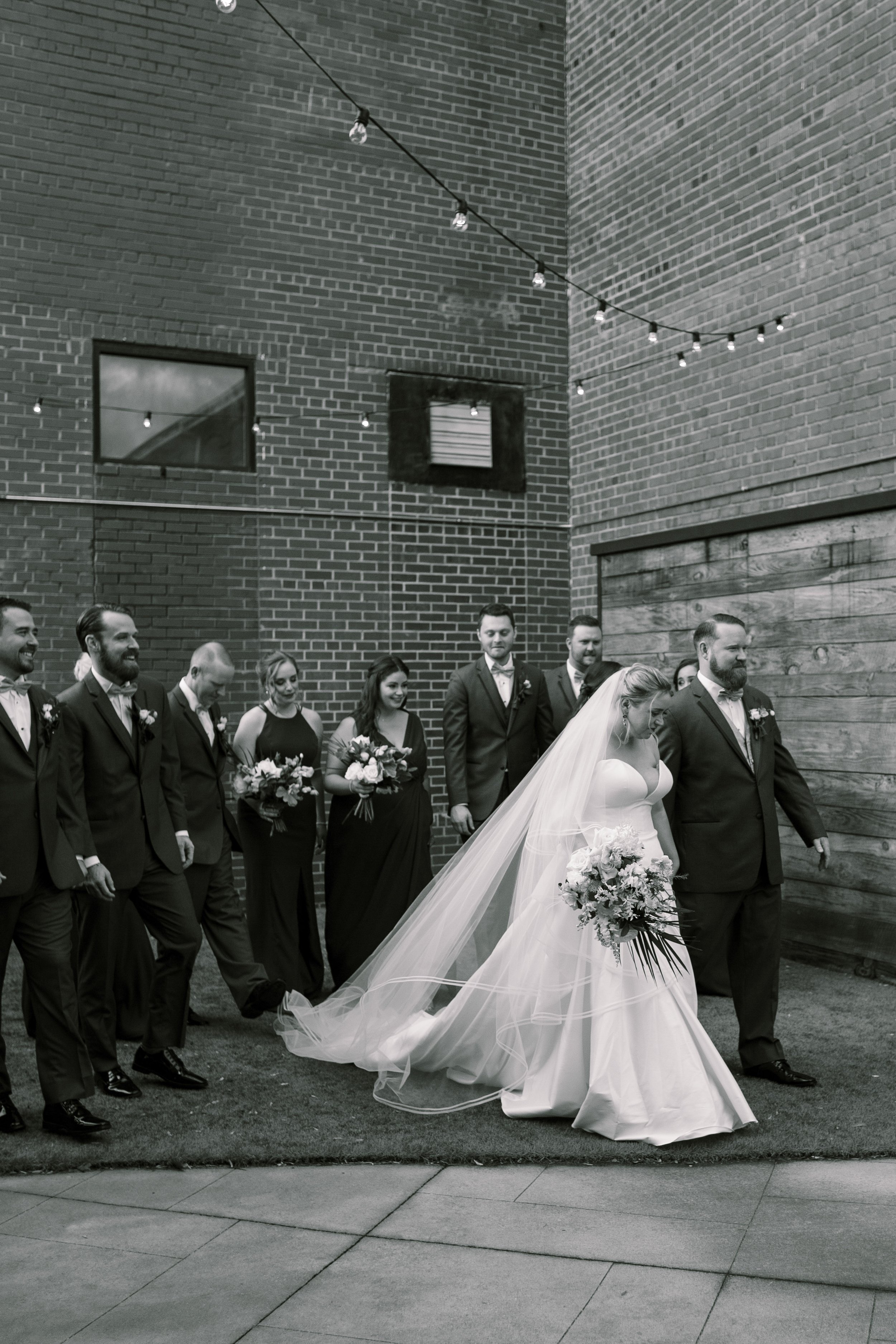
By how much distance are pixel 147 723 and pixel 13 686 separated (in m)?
0.80

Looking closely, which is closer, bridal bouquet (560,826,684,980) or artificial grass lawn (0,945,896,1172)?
artificial grass lawn (0,945,896,1172)

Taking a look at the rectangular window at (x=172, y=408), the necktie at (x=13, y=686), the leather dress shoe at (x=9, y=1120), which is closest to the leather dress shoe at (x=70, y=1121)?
the leather dress shoe at (x=9, y=1120)

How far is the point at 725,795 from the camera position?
647 cm

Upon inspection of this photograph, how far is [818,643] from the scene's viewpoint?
8.82 m

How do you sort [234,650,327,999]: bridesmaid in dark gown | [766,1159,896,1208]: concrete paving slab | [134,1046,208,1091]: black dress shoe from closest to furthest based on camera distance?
[766,1159,896,1208]: concrete paving slab, [134,1046,208,1091]: black dress shoe, [234,650,327,999]: bridesmaid in dark gown

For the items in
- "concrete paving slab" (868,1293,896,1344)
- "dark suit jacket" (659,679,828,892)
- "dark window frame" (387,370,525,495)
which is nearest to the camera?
"concrete paving slab" (868,1293,896,1344)

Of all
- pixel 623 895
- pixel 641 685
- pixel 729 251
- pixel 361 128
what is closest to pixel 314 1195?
pixel 623 895

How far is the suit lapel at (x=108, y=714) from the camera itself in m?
6.09

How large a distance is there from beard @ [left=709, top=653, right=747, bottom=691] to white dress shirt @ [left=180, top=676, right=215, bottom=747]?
2.71 meters

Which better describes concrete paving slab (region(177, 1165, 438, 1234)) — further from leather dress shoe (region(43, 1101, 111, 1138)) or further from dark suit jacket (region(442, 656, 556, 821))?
dark suit jacket (region(442, 656, 556, 821))

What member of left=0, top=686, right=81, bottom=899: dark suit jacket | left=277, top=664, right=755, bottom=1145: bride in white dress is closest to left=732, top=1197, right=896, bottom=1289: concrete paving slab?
left=277, top=664, right=755, bottom=1145: bride in white dress

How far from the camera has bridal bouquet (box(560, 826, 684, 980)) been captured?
17.6ft

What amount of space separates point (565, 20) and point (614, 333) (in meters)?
2.96

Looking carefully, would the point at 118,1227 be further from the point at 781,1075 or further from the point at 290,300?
the point at 290,300
